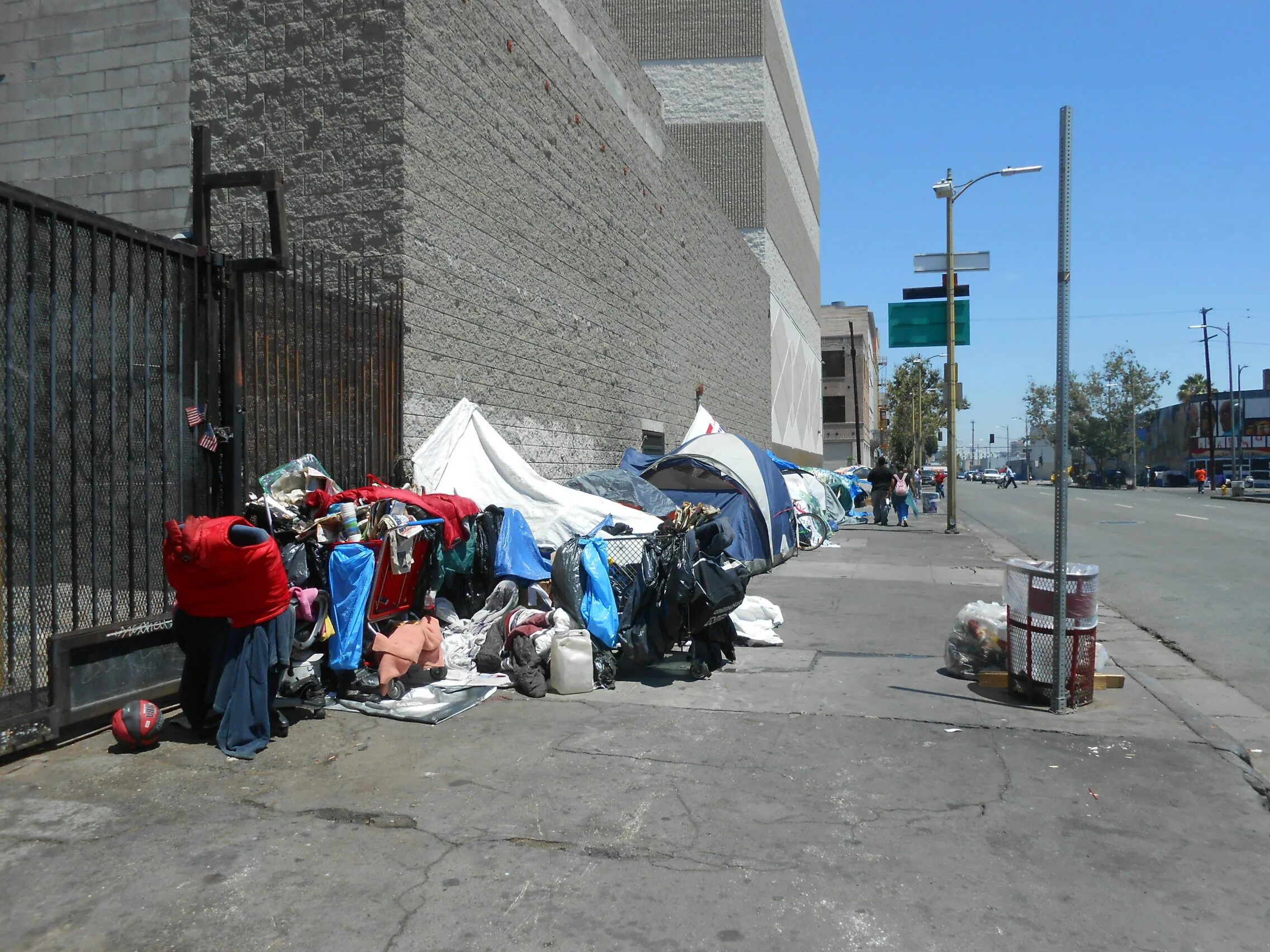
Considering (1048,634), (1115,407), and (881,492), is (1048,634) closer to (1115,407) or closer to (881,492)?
(881,492)

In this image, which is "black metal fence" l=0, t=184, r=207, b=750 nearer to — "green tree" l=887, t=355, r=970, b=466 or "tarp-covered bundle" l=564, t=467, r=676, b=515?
"tarp-covered bundle" l=564, t=467, r=676, b=515

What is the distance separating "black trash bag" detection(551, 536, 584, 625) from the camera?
748 cm

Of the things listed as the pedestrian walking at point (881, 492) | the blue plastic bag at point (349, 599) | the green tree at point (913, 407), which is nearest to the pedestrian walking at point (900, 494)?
the pedestrian walking at point (881, 492)

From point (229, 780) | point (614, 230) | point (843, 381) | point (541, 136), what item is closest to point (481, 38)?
point (541, 136)

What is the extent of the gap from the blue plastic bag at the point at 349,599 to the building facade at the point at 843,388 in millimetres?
69098

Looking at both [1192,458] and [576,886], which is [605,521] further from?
[1192,458]

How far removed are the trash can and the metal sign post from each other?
5 centimetres

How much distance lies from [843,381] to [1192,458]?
2669cm

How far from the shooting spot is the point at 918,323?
2131cm

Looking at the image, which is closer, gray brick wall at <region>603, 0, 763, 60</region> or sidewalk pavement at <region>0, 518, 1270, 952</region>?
sidewalk pavement at <region>0, 518, 1270, 952</region>

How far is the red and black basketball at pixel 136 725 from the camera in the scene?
17.3ft

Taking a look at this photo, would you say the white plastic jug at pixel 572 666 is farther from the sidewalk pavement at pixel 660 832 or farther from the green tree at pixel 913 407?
the green tree at pixel 913 407

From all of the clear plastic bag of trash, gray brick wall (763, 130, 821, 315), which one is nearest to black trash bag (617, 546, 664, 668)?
the clear plastic bag of trash

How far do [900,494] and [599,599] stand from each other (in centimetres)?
1873
